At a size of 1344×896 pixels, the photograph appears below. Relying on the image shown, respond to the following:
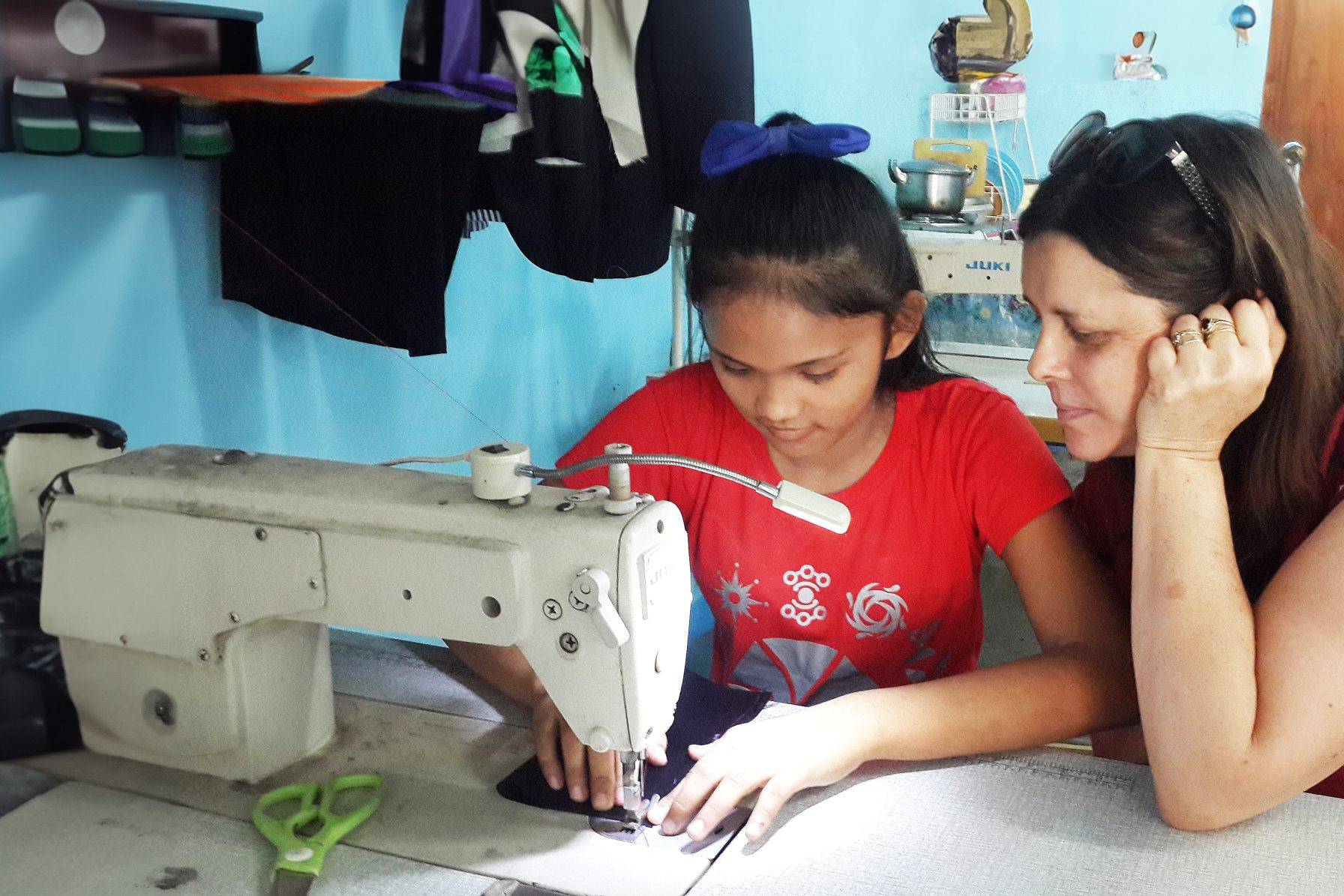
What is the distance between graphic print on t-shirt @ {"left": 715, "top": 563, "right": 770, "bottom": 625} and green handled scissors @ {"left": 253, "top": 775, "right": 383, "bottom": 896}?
0.52 m

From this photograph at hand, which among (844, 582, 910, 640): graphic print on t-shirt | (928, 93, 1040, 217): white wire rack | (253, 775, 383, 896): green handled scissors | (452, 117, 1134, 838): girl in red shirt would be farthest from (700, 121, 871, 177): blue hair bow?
(928, 93, 1040, 217): white wire rack

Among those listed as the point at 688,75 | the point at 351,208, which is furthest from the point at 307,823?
the point at 688,75

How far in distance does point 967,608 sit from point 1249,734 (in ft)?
1.55

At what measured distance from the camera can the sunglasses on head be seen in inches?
39.9

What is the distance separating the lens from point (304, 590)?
3.04 feet

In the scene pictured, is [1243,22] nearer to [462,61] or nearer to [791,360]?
[462,61]

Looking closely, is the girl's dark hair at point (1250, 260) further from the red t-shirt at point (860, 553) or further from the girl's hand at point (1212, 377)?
the red t-shirt at point (860, 553)

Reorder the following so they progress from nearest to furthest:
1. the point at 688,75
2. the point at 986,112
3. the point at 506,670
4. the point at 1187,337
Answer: the point at 1187,337, the point at 506,670, the point at 688,75, the point at 986,112

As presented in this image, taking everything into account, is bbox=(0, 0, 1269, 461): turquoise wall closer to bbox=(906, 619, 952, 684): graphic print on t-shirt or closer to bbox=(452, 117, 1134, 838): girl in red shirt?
bbox=(452, 117, 1134, 838): girl in red shirt

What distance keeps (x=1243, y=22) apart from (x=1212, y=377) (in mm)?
2720

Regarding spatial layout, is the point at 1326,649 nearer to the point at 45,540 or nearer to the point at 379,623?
the point at 379,623

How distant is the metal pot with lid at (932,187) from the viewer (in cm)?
284

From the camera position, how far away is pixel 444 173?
1500mm

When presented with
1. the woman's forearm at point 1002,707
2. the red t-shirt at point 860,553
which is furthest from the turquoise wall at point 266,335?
the woman's forearm at point 1002,707
